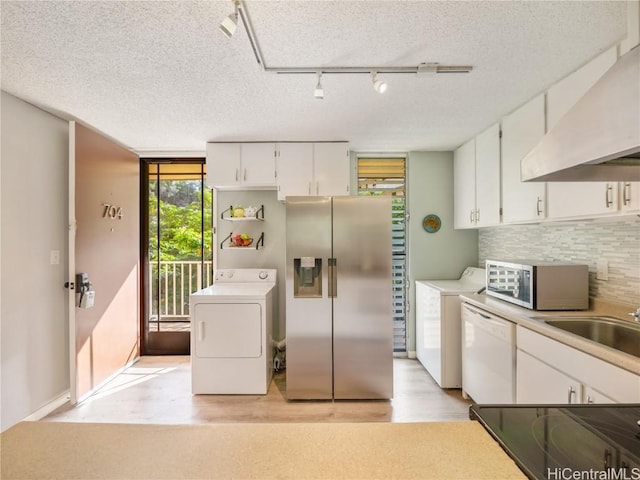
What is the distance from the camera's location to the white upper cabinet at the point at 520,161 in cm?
208

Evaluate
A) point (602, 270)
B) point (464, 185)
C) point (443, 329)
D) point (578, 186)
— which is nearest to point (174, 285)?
point (443, 329)

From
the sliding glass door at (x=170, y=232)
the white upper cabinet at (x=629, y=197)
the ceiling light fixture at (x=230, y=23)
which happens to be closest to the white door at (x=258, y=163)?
the sliding glass door at (x=170, y=232)

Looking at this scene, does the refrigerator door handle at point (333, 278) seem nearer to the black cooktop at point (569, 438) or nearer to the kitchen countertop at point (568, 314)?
the kitchen countertop at point (568, 314)

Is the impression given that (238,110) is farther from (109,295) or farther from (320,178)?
(109,295)

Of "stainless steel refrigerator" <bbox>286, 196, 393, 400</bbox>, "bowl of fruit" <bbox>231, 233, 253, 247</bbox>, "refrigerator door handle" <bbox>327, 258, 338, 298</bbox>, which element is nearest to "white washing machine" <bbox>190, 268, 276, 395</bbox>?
"stainless steel refrigerator" <bbox>286, 196, 393, 400</bbox>

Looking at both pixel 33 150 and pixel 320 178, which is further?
pixel 320 178

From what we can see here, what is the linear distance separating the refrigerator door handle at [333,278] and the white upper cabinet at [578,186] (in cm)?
155

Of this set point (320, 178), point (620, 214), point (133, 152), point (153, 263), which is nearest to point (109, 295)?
point (153, 263)

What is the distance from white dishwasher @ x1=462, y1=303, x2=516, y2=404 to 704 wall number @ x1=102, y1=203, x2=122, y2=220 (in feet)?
10.9

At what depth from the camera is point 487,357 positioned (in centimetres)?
223

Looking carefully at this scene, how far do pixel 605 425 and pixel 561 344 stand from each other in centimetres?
88

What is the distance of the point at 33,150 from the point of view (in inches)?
92.0

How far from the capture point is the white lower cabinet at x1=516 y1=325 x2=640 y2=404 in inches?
49.9

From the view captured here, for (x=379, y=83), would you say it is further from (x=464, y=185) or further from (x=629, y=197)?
(x=464, y=185)
